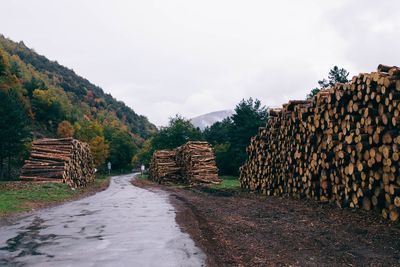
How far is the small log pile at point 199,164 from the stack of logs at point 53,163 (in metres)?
7.89

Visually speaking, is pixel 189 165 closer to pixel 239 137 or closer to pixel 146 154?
pixel 239 137

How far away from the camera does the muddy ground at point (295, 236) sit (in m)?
6.12

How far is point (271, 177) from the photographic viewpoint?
55.6 feet

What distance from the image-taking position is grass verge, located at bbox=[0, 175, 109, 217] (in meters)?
14.0

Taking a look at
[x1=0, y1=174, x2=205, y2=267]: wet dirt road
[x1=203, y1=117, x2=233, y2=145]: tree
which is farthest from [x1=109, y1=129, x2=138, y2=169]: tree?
[x1=0, y1=174, x2=205, y2=267]: wet dirt road

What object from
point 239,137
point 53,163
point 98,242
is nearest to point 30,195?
point 53,163

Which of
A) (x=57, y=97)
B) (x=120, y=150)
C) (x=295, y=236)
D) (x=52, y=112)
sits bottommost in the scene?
(x=295, y=236)

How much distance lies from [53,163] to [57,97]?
152ft

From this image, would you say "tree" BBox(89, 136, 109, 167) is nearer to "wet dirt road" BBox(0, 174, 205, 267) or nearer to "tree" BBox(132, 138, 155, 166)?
"tree" BBox(132, 138, 155, 166)

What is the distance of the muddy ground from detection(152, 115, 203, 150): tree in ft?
139

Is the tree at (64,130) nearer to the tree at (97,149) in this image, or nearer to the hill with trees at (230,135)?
the tree at (97,149)

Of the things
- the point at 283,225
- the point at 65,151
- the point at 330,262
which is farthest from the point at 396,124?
the point at 65,151

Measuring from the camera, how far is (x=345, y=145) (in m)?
10.8

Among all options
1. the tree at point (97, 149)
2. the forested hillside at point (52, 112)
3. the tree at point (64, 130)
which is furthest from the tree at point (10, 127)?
the tree at point (97, 149)
